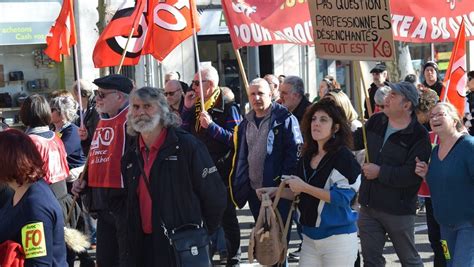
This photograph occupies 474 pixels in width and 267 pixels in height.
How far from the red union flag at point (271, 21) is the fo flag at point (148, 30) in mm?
535

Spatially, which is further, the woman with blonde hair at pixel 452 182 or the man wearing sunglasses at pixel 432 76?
the man wearing sunglasses at pixel 432 76

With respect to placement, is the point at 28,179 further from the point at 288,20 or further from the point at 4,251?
the point at 288,20

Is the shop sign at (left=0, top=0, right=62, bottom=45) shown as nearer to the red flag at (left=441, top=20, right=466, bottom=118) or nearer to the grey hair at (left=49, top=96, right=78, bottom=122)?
the grey hair at (left=49, top=96, right=78, bottom=122)

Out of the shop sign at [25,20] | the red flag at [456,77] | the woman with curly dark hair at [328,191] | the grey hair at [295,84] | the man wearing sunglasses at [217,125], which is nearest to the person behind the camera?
the woman with curly dark hair at [328,191]

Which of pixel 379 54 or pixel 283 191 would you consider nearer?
pixel 283 191

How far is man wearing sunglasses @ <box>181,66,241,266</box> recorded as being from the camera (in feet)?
27.8

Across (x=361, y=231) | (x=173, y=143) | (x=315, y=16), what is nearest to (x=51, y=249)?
(x=173, y=143)

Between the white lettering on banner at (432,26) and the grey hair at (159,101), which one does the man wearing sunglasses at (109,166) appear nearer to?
the grey hair at (159,101)

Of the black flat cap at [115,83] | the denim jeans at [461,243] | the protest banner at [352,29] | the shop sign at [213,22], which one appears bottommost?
the denim jeans at [461,243]

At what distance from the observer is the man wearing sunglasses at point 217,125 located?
848 centimetres

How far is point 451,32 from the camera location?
962 centimetres

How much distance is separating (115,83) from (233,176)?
1675mm

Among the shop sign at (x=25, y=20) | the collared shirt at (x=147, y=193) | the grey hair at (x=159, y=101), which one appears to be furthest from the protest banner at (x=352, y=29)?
the shop sign at (x=25, y=20)

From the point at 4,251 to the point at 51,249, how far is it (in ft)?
0.80
